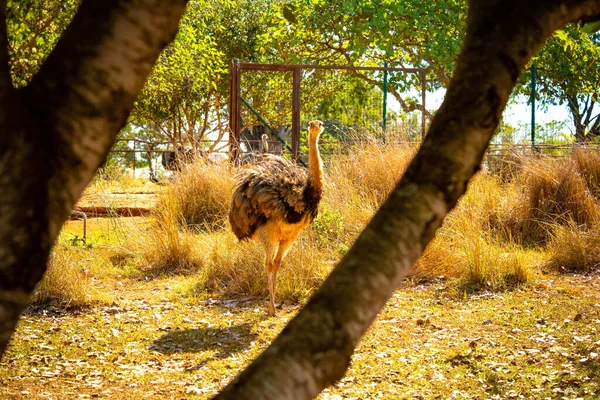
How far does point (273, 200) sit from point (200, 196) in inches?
150

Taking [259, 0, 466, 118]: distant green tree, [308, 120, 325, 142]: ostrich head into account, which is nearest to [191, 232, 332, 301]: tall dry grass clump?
[308, 120, 325, 142]: ostrich head

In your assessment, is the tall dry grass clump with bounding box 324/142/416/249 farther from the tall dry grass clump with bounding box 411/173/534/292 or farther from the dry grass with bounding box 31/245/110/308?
the dry grass with bounding box 31/245/110/308

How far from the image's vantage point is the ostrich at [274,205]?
6984mm

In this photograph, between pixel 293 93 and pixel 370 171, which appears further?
pixel 293 93

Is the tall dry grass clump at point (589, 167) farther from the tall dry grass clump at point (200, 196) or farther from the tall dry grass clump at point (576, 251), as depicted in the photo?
the tall dry grass clump at point (200, 196)

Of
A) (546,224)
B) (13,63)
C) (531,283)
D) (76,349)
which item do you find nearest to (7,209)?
(76,349)

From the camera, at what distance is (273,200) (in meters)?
6.99

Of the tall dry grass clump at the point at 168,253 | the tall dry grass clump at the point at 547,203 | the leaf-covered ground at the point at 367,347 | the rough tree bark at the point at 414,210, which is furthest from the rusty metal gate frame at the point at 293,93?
the rough tree bark at the point at 414,210

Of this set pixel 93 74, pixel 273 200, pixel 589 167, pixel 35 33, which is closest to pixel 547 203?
pixel 589 167

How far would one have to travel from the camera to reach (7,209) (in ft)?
4.48

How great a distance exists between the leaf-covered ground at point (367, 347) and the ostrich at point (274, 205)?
24.1 inches

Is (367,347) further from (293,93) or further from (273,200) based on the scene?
(293,93)

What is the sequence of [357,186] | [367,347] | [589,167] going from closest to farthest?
[367,347]
[589,167]
[357,186]

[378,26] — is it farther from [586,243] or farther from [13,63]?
[13,63]
